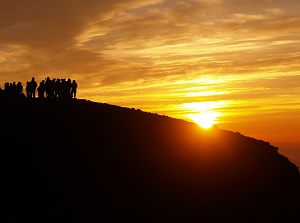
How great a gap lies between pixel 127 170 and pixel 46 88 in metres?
14.1

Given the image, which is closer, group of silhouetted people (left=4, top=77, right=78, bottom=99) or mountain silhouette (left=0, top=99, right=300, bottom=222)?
mountain silhouette (left=0, top=99, right=300, bottom=222)

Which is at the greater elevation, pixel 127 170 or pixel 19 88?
pixel 19 88

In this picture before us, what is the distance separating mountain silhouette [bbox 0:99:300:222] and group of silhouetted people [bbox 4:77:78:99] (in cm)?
105

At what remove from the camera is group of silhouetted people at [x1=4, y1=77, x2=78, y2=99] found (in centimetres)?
5403

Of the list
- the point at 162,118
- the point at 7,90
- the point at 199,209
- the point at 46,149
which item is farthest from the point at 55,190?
the point at 162,118

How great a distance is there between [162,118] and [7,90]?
18.8 metres

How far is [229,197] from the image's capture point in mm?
49062

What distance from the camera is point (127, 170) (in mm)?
47375

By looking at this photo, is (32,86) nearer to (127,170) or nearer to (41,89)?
(41,89)

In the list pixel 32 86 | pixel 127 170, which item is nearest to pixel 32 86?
pixel 32 86

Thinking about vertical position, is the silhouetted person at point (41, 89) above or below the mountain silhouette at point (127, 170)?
above

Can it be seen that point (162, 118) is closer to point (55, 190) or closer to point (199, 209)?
point (199, 209)

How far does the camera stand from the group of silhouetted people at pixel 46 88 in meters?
54.0

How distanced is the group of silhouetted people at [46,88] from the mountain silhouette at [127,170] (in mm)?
1047
